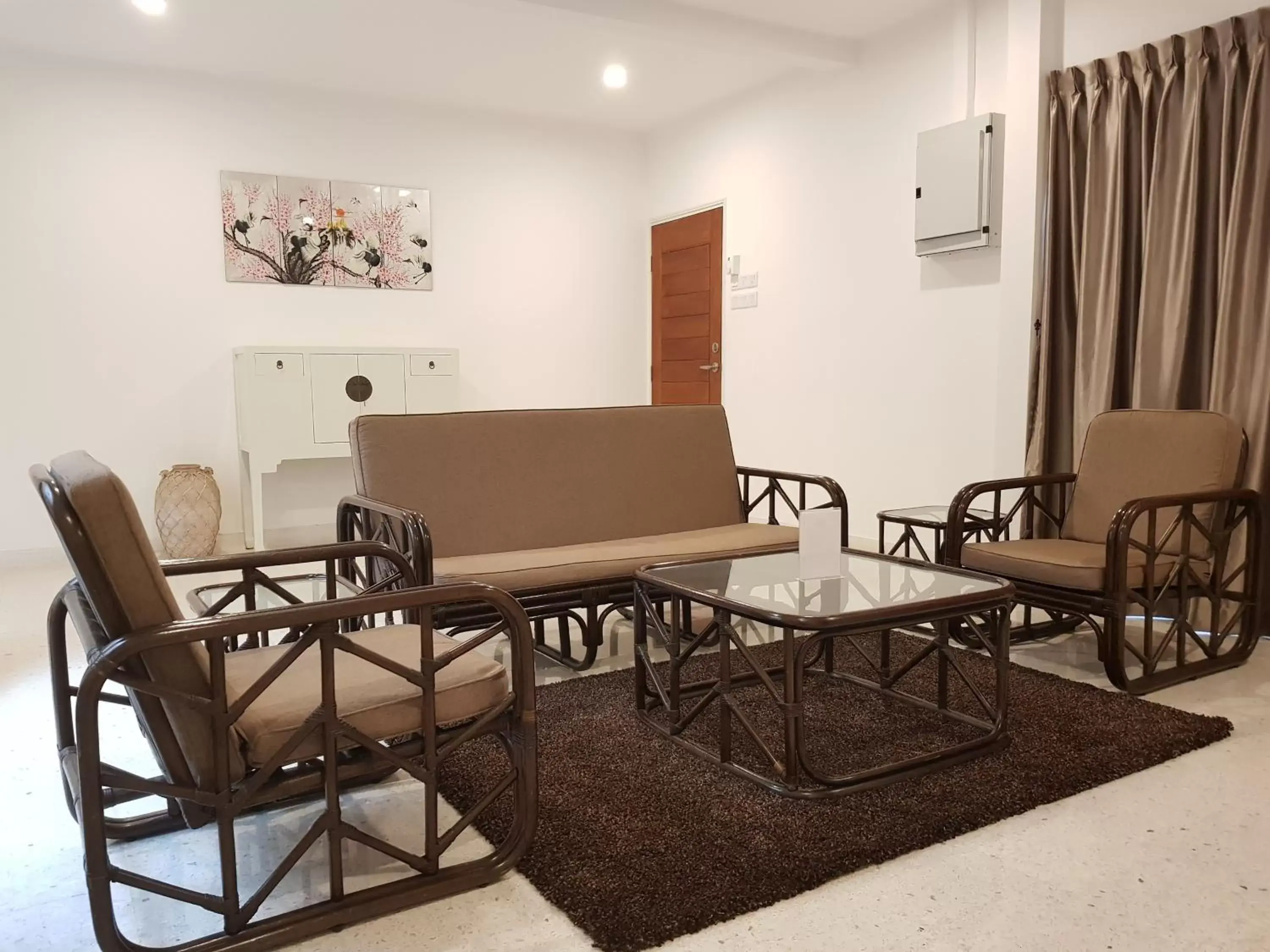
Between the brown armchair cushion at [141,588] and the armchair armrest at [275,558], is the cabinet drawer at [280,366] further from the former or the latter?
the brown armchair cushion at [141,588]

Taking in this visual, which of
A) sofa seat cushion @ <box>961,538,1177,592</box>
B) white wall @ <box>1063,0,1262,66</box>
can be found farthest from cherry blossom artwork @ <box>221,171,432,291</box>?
sofa seat cushion @ <box>961,538,1177,592</box>

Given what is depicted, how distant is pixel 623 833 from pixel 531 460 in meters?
1.57

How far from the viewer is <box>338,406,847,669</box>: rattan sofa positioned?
2.75 m

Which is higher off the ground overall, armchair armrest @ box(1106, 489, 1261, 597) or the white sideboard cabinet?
the white sideboard cabinet

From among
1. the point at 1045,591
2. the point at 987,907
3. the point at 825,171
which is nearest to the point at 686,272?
the point at 825,171

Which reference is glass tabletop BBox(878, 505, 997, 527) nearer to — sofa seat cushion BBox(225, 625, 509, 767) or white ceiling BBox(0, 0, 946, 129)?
sofa seat cushion BBox(225, 625, 509, 767)

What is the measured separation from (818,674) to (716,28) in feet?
11.0

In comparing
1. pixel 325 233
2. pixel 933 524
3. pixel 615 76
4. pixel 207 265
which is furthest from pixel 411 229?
pixel 933 524

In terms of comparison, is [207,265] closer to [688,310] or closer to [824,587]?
[688,310]

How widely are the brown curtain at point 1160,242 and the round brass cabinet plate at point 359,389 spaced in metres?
3.47

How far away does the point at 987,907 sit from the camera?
160 centimetres

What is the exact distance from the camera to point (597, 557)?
2.87 m

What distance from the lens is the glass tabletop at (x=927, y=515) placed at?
3.29m

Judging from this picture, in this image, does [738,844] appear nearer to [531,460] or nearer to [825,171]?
[531,460]
